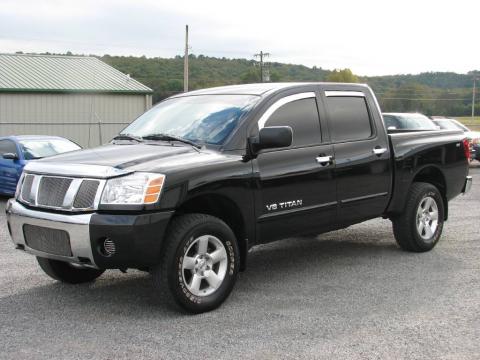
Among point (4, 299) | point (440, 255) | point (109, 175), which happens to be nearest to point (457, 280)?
point (440, 255)

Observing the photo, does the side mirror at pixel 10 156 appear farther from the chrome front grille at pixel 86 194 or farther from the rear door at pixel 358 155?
the chrome front grille at pixel 86 194

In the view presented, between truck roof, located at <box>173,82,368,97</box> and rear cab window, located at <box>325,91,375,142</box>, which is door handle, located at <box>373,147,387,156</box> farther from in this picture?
truck roof, located at <box>173,82,368,97</box>

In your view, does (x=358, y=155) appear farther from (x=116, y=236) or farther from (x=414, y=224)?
(x=116, y=236)

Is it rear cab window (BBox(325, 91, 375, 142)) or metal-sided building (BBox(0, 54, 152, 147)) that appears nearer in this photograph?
rear cab window (BBox(325, 91, 375, 142))

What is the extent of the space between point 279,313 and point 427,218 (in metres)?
3.17

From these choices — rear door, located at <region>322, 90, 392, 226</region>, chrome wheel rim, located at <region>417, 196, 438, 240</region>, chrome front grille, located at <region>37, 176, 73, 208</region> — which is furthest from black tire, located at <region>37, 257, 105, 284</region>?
chrome wheel rim, located at <region>417, 196, 438, 240</region>

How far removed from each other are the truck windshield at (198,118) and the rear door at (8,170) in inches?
283

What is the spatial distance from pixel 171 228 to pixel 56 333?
114cm

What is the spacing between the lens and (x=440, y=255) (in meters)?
7.38

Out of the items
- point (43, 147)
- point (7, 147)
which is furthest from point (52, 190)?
point (7, 147)

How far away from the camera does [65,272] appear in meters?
6.05

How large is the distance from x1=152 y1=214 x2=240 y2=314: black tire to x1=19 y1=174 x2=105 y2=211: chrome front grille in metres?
0.65

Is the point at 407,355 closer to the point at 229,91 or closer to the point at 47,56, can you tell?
the point at 229,91

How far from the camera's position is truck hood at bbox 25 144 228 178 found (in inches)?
194
